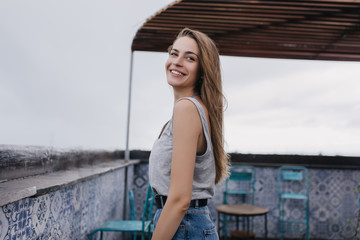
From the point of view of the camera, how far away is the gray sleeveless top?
88cm

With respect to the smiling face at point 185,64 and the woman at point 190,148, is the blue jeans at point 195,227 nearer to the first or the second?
the woman at point 190,148

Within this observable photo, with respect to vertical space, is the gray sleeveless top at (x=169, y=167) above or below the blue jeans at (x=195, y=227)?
above

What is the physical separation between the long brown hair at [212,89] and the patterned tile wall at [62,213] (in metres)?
0.70

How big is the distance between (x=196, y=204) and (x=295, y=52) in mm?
3478

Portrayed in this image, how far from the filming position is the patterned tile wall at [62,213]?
98cm

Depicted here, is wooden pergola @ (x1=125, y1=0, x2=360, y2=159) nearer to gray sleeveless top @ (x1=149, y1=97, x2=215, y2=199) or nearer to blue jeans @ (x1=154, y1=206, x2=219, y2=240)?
gray sleeveless top @ (x1=149, y1=97, x2=215, y2=199)

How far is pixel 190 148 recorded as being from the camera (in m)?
0.80

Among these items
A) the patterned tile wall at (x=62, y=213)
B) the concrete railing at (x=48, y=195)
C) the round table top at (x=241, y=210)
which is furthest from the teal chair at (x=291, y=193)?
the concrete railing at (x=48, y=195)

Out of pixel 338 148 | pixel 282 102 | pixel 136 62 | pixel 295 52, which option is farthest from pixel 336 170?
pixel 136 62

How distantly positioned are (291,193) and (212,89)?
3.79 metres

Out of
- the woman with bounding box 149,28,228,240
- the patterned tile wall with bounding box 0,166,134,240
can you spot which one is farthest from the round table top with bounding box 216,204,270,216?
the woman with bounding box 149,28,228,240

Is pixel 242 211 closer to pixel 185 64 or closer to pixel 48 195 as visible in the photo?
pixel 48 195

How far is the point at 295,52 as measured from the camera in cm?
382

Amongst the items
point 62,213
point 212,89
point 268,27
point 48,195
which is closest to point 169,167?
point 212,89
